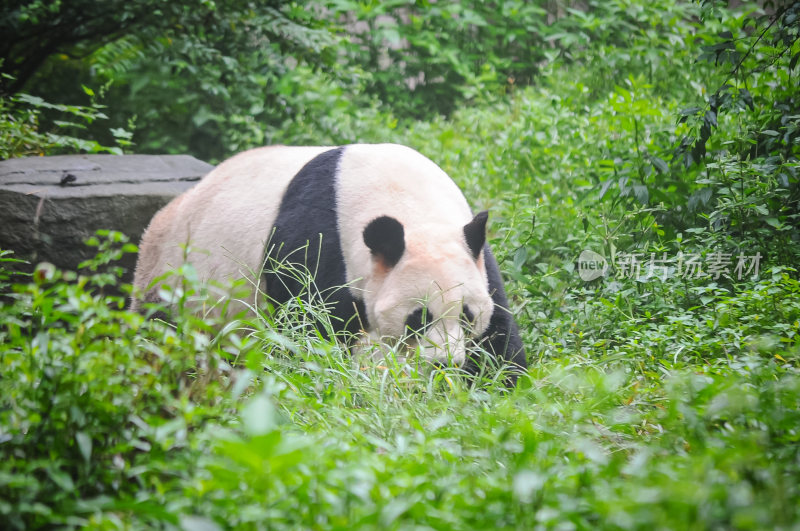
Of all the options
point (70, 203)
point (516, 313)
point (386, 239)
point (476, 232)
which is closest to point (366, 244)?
point (386, 239)

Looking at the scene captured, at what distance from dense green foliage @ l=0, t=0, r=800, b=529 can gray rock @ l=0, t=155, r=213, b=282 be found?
0.22 meters

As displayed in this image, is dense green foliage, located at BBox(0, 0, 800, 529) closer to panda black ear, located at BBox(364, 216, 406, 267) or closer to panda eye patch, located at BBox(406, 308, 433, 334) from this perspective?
panda eye patch, located at BBox(406, 308, 433, 334)

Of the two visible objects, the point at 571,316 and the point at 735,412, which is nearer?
the point at 735,412

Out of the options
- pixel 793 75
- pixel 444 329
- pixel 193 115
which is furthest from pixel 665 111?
pixel 193 115

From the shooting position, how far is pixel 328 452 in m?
1.62

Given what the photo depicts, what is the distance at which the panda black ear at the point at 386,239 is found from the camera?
278 centimetres

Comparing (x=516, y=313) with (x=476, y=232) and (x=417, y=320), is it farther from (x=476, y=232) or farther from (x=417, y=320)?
(x=417, y=320)

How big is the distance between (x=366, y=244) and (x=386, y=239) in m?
0.09

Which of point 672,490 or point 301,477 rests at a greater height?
point 672,490

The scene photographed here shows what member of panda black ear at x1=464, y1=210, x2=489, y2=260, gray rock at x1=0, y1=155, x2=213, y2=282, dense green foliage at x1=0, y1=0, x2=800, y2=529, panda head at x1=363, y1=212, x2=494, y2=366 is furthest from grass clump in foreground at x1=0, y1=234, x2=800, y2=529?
gray rock at x1=0, y1=155, x2=213, y2=282

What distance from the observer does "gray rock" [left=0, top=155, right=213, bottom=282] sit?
3861 mm

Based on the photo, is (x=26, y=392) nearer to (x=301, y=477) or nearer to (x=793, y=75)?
(x=301, y=477)

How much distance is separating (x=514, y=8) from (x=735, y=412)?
713 cm

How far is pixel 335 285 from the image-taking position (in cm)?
300
